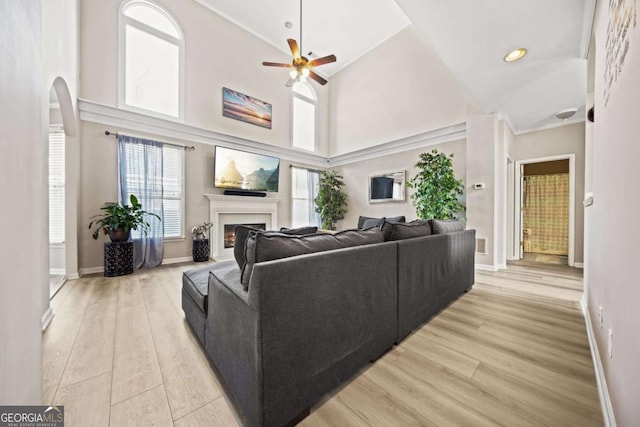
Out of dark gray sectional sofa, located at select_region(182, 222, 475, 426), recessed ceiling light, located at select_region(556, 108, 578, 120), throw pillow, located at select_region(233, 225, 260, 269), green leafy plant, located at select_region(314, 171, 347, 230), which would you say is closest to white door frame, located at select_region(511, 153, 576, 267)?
recessed ceiling light, located at select_region(556, 108, 578, 120)

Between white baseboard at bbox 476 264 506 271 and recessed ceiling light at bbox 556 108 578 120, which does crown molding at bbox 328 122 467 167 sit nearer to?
recessed ceiling light at bbox 556 108 578 120

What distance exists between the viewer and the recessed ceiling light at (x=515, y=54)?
2.46 metres

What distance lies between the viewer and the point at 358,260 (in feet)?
4.43

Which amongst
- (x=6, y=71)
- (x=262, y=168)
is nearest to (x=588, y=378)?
(x=6, y=71)

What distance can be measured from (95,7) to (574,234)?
866 centimetres

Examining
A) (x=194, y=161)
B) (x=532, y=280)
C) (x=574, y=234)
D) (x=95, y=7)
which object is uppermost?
(x=95, y=7)

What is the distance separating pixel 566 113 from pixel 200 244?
6.51 m

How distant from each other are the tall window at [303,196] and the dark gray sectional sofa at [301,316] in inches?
173

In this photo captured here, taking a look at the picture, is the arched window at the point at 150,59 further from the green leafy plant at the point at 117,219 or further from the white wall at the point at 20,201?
the white wall at the point at 20,201

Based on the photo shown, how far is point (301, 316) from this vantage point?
1.06 m

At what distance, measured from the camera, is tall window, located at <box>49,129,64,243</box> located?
357cm

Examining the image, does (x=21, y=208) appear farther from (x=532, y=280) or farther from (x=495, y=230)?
(x=495, y=230)

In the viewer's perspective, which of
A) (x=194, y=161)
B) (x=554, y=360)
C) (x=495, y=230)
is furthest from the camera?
(x=194, y=161)

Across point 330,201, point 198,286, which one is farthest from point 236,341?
point 330,201
